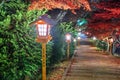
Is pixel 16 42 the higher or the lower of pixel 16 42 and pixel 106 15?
the lower

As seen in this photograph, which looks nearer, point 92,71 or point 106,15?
point 92,71

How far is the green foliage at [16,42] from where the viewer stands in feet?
45.4

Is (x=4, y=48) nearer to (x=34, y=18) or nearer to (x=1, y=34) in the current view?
(x=1, y=34)

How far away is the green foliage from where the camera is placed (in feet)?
45.4

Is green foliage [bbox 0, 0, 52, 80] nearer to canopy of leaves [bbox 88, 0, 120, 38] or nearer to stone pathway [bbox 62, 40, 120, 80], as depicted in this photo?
stone pathway [bbox 62, 40, 120, 80]

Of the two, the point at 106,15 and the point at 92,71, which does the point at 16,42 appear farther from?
the point at 106,15

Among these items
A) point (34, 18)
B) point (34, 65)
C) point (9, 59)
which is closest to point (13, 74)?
point (9, 59)

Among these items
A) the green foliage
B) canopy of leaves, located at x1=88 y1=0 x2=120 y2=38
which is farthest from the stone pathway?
the green foliage

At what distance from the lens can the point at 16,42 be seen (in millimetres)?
14250

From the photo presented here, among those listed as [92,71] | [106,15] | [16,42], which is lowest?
[92,71]

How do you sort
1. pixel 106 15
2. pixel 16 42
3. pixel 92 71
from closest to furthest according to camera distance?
1. pixel 16 42
2. pixel 92 71
3. pixel 106 15

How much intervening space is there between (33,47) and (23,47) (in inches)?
57.4

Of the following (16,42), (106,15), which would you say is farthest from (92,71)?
(16,42)

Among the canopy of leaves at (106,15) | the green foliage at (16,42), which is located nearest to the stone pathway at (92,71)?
the canopy of leaves at (106,15)
